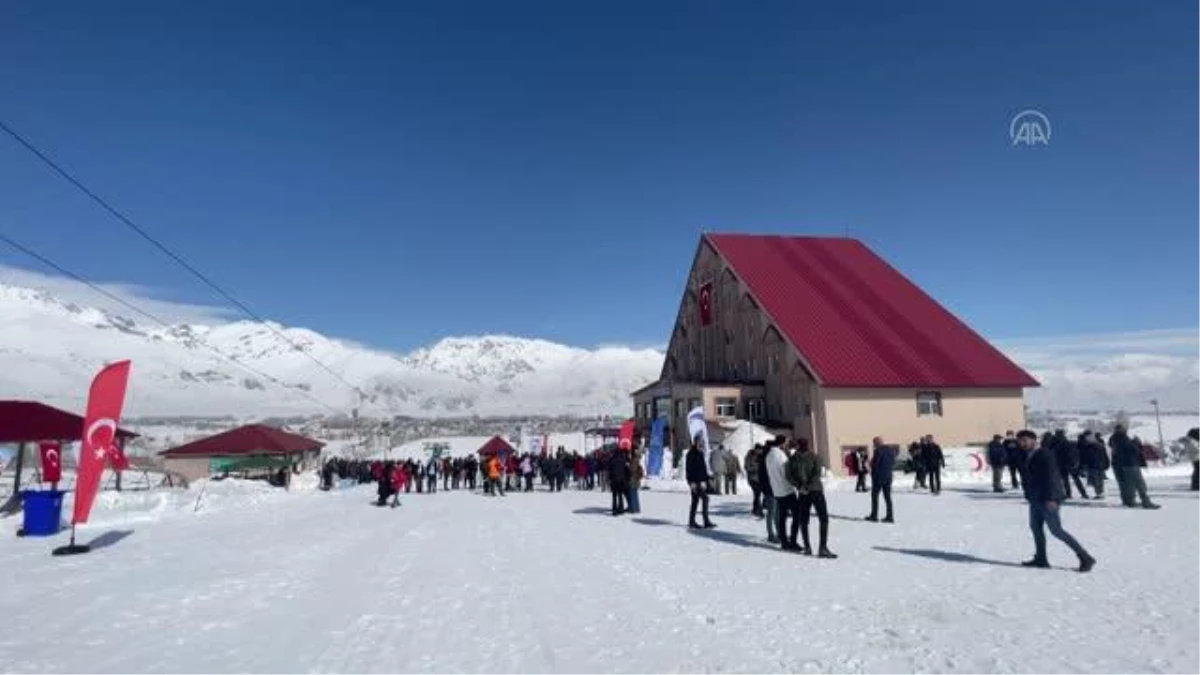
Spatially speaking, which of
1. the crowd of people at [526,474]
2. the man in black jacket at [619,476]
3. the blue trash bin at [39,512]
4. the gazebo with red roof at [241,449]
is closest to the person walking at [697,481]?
the crowd of people at [526,474]

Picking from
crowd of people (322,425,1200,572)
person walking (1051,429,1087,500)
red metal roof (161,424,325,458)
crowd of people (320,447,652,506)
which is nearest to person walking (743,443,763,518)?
crowd of people (322,425,1200,572)

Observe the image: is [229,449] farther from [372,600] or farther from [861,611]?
[861,611]

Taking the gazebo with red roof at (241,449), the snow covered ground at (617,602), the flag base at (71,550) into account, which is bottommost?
the snow covered ground at (617,602)

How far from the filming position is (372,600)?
8867 millimetres

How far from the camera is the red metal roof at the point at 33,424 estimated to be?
86.8 ft

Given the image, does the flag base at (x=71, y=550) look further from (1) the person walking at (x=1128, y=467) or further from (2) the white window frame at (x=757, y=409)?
(2) the white window frame at (x=757, y=409)

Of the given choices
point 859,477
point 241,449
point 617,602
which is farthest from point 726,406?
point 617,602

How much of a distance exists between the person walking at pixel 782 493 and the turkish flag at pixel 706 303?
1473 inches

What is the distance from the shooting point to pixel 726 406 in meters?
41.9

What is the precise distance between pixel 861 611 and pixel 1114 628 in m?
2.17

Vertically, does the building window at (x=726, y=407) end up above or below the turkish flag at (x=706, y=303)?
below

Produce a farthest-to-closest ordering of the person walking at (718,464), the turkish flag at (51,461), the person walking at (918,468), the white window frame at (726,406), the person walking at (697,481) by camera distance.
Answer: the white window frame at (726,406), the person walking at (918,468), the person walking at (718,464), the turkish flag at (51,461), the person walking at (697,481)

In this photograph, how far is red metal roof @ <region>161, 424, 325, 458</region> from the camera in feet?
142

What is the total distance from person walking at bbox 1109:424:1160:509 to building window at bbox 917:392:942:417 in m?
23.1
